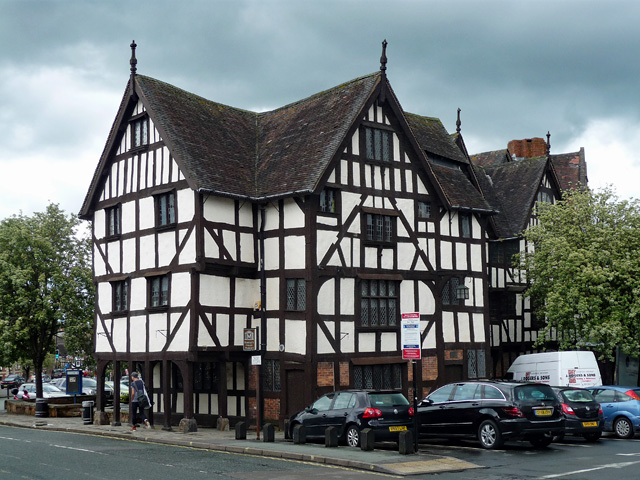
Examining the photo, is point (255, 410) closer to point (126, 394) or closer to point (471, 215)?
point (471, 215)

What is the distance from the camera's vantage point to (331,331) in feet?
84.4

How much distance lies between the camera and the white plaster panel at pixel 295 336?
2534cm

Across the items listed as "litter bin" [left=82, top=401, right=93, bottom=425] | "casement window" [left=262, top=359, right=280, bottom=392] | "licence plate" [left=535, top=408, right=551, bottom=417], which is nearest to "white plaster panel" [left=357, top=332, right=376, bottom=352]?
"casement window" [left=262, top=359, right=280, bottom=392]

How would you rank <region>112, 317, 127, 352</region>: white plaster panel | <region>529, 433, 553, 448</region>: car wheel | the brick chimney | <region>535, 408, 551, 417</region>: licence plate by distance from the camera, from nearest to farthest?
1. <region>535, 408, 551, 417</region>: licence plate
2. <region>529, 433, 553, 448</region>: car wheel
3. <region>112, 317, 127, 352</region>: white plaster panel
4. the brick chimney

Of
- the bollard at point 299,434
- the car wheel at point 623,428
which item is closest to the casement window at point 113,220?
the bollard at point 299,434

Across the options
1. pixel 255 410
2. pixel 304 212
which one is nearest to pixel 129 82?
pixel 304 212

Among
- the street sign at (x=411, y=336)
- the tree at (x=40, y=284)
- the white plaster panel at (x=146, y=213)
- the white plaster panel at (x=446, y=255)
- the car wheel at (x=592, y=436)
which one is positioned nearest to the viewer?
the street sign at (x=411, y=336)

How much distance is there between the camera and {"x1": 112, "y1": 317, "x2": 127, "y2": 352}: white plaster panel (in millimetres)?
28203

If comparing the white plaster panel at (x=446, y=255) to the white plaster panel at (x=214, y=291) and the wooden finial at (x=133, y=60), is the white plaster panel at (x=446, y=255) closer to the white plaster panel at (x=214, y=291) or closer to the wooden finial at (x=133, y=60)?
the white plaster panel at (x=214, y=291)

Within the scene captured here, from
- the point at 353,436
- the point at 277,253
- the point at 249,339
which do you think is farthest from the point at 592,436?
the point at 277,253

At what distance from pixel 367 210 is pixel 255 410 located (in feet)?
25.5

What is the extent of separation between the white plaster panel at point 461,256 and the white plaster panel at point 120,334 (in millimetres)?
12633

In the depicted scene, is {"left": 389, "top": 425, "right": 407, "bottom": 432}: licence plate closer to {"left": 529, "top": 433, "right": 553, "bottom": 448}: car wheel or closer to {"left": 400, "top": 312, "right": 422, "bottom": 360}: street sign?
{"left": 400, "top": 312, "right": 422, "bottom": 360}: street sign

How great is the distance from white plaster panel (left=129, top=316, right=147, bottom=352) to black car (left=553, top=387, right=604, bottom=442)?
1383 cm
